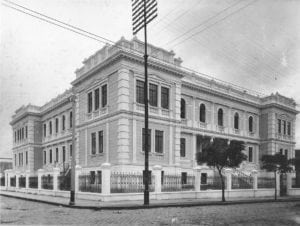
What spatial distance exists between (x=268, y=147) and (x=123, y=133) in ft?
65.8

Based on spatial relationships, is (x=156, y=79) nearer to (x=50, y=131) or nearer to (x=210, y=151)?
(x=210, y=151)

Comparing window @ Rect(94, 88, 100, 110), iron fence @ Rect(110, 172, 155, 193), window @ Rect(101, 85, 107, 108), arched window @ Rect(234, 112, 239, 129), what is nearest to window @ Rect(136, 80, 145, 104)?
window @ Rect(101, 85, 107, 108)

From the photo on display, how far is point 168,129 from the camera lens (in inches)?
1021

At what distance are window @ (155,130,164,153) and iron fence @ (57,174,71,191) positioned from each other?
6.49 m

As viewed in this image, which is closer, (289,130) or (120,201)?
(120,201)

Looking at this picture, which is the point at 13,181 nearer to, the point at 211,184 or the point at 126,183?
the point at 126,183

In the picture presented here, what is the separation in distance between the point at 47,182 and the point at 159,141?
877 centimetres

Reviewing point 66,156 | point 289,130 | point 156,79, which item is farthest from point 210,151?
point 289,130

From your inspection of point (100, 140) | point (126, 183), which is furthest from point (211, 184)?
point (100, 140)

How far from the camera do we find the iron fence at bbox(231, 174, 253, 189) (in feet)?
80.1

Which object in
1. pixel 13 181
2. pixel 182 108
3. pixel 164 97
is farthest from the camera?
pixel 13 181

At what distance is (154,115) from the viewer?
974 inches

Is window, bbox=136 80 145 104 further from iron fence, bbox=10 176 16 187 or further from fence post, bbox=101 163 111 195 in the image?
iron fence, bbox=10 176 16 187

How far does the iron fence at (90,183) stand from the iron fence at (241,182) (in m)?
9.96
